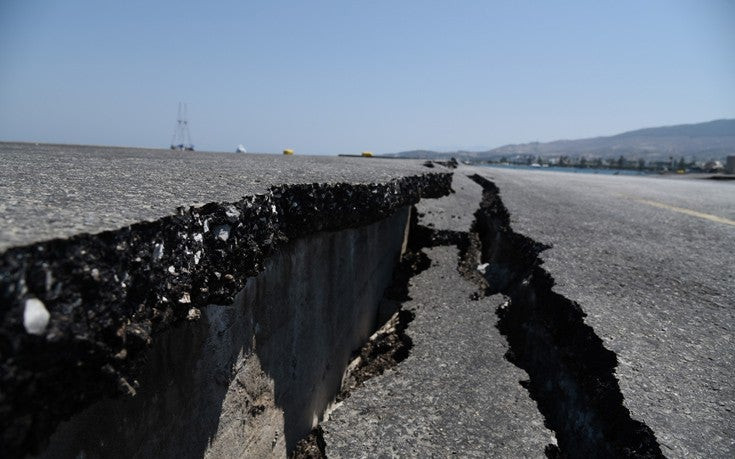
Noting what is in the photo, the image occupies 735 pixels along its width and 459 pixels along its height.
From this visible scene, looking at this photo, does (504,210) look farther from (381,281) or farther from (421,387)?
(421,387)

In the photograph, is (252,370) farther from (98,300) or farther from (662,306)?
(662,306)

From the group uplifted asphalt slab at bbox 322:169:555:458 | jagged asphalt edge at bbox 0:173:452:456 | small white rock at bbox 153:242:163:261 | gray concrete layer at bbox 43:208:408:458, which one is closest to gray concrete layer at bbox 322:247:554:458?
uplifted asphalt slab at bbox 322:169:555:458

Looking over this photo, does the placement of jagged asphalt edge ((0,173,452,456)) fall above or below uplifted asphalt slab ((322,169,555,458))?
above

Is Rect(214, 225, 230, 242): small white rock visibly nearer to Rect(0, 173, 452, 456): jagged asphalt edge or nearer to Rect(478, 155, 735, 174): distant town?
Rect(0, 173, 452, 456): jagged asphalt edge

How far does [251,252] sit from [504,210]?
4347 mm

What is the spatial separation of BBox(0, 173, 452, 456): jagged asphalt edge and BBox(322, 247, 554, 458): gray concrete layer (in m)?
0.94

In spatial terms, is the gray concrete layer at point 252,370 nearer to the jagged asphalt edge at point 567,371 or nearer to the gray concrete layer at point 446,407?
the gray concrete layer at point 446,407

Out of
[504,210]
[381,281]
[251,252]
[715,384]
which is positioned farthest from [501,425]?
[504,210]

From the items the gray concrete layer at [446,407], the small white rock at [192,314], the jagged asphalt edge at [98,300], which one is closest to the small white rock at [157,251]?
the jagged asphalt edge at [98,300]

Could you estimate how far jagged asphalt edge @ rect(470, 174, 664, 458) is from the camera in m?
1.75

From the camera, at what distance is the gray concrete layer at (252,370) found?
1.40 m

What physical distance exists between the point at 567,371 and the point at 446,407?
55 cm

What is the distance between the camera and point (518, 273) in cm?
378

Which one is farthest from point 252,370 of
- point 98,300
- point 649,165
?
point 649,165
